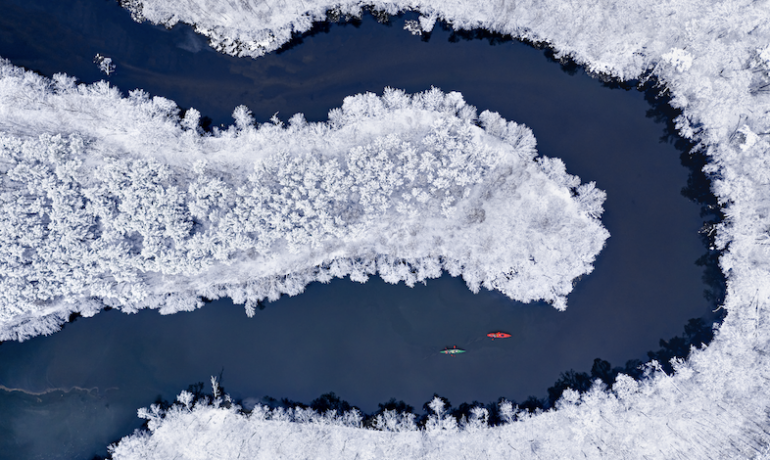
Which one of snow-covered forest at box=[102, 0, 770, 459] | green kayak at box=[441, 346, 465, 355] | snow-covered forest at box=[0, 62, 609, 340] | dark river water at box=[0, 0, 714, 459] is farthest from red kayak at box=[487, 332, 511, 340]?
snow-covered forest at box=[102, 0, 770, 459]

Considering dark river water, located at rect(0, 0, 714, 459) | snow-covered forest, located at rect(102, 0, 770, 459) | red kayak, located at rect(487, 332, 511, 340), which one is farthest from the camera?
red kayak, located at rect(487, 332, 511, 340)

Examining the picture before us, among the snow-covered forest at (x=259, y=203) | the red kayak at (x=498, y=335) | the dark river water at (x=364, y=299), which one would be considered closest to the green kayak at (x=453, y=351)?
the dark river water at (x=364, y=299)

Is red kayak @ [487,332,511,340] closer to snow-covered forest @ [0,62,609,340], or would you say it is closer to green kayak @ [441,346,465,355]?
green kayak @ [441,346,465,355]

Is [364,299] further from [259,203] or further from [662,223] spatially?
[662,223]

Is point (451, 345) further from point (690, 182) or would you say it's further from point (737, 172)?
point (737, 172)

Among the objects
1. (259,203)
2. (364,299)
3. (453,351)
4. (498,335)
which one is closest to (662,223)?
(498,335)

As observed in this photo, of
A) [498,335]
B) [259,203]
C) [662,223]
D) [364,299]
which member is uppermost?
[662,223]
